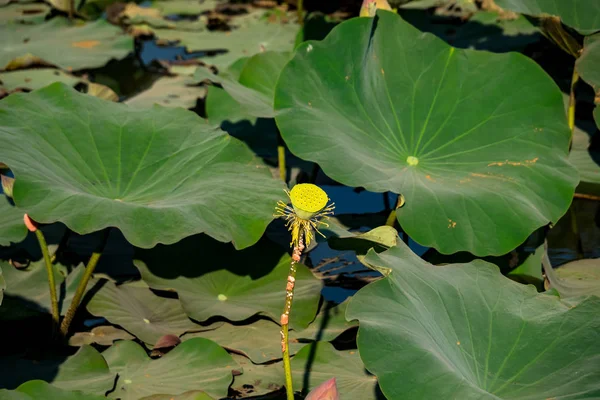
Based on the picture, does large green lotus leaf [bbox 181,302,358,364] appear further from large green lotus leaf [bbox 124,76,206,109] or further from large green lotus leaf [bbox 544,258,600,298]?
large green lotus leaf [bbox 124,76,206,109]

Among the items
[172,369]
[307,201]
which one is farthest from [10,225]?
[307,201]

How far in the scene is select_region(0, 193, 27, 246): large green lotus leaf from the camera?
6.31 feet

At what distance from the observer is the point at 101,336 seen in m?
1.85

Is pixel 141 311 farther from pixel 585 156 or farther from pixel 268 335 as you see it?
pixel 585 156

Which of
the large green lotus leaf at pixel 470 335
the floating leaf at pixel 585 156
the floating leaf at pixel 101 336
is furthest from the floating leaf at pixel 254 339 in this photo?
the floating leaf at pixel 585 156

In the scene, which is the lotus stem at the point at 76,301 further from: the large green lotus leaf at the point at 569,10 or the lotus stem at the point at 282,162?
the large green lotus leaf at the point at 569,10

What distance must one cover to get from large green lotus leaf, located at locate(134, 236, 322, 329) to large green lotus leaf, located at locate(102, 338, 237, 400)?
0.49ft

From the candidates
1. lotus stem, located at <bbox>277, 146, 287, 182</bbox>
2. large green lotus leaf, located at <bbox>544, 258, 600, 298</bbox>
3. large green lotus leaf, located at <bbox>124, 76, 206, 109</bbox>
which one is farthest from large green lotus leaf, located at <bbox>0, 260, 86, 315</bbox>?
large green lotus leaf, located at <bbox>544, 258, 600, 298</bbox>

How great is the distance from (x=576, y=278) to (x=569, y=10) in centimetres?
89

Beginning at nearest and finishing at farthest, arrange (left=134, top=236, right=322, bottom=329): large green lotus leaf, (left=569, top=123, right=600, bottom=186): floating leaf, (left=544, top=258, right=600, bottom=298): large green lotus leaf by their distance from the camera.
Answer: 1. (left=134, top=236, right=322, bottom=329): large green lotus leaf
2. (left=544, top=258, right=600, bottom=298): large green lotus leaf
3. (left=569, top=123, right=600, bottom=186): floating leaf

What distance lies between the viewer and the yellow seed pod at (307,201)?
1.17 metres

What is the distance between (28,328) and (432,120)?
1.25 metres

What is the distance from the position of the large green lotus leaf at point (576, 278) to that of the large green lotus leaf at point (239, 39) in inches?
82.1

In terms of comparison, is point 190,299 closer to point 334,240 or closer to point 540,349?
point 334,240
